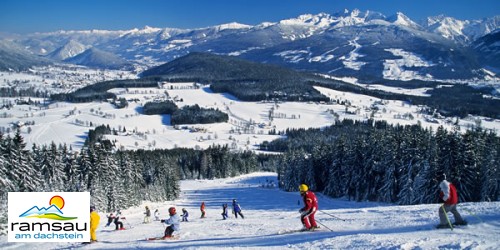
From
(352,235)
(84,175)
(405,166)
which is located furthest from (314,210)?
(84,175)

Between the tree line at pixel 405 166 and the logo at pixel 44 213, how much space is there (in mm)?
42438

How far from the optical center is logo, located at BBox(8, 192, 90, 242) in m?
21.4

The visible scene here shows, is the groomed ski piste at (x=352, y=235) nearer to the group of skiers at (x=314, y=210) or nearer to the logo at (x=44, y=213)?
the group of skiers at (x=314, y=210)

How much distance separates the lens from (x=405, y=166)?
190ft

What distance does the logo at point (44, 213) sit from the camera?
A: 21406 millimetres

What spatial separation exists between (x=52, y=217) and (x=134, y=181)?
46526mm

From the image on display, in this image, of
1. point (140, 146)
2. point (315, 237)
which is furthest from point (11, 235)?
point (140, 146)

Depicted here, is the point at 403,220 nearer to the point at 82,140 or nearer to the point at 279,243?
the point at 279,243

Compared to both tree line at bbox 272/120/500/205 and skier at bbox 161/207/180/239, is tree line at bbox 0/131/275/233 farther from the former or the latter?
tree line at bbox 272/120/500/205

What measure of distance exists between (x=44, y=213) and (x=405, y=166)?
48.7 m

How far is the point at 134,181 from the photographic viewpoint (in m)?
67.0

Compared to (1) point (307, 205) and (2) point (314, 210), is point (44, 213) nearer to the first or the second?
(1) point (307, 205)

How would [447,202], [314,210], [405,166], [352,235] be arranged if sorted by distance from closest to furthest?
[447,202], [352,235], [314,210], [405,166]

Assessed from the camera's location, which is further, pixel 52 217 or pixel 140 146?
pixel 140 146
